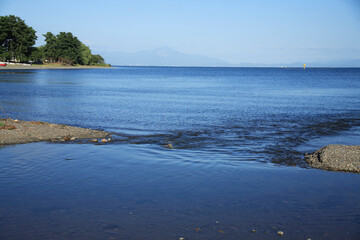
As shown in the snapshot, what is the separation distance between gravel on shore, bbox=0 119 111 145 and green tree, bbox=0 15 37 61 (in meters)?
116

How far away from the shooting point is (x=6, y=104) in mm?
30703

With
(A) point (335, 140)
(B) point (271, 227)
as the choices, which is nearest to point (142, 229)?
(B) point (271, 227)

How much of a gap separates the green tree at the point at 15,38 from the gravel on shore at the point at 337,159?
126 m

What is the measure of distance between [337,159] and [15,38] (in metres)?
132

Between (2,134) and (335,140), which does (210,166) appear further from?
(2,134)

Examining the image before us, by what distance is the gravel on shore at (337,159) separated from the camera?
12.4m

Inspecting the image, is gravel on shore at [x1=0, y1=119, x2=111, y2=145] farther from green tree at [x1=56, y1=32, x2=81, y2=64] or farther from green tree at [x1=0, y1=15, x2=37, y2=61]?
green tree at [x1=56, y1=32, x2=81, y2=64]

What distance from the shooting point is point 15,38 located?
125 m

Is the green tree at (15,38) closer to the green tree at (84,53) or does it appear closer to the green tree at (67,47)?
the green tree at (67,47)

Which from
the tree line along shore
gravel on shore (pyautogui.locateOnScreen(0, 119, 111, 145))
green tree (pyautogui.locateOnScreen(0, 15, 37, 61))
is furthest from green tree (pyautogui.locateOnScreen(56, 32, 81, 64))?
gravel on shore (pyautogui.locateOnScreen(0, 119, 111, 145))

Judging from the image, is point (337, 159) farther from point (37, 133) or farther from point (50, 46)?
point (50, 46)

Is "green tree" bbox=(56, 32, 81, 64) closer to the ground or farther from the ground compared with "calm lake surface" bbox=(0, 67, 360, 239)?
farther from the ground

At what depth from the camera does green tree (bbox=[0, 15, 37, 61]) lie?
119 metres

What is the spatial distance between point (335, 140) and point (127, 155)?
34.9 ft
